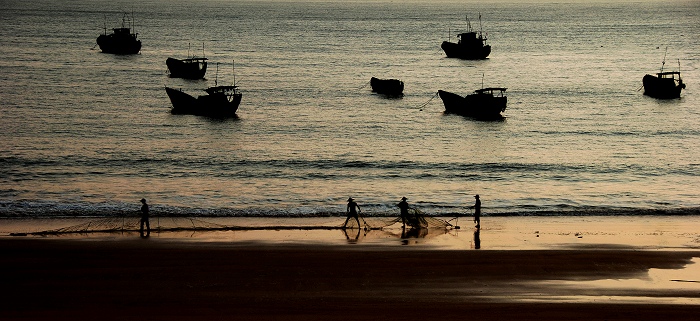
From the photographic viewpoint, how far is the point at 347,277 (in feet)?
82.5

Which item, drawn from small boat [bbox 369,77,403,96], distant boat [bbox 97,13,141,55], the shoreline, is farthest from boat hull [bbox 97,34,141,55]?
the shoreline

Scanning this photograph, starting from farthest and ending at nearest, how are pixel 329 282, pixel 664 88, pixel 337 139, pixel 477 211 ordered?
pixel 664 88 < pixel 337 139 < pixel 477 211 < pixel 329 282

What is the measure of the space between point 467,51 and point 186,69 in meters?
41.6

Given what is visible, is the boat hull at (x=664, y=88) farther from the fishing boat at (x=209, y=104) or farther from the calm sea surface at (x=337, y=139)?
the fishing boat at (x=209, y=104)

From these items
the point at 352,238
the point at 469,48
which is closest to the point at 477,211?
the point at 352,238

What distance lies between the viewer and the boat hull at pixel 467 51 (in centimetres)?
11669

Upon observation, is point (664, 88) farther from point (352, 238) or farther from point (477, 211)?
point (352, 238)

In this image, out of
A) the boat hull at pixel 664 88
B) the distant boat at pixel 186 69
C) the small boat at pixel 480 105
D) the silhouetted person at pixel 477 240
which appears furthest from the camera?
the distant boat at pixel 186 69

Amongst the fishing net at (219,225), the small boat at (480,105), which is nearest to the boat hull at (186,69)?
the small boat at (480,105)

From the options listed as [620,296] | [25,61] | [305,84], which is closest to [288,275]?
[620,296]

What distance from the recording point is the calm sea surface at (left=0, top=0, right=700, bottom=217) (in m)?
42.1

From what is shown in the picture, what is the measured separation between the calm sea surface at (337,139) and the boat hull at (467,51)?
1.95 metres

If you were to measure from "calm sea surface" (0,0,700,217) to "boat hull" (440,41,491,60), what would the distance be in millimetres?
1945

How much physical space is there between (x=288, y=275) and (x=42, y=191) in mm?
22309
